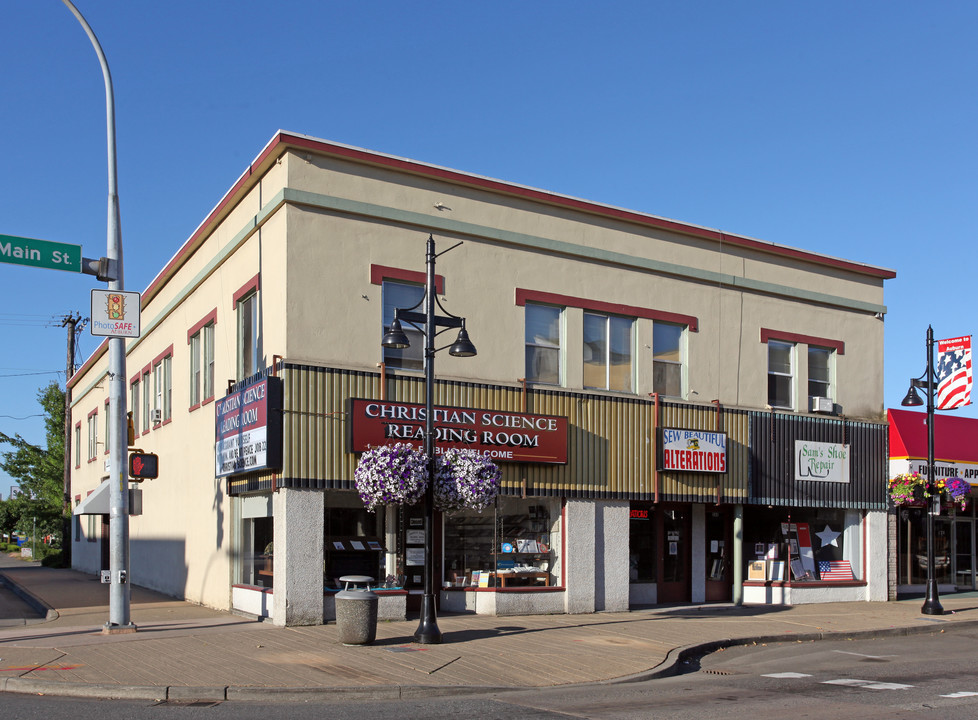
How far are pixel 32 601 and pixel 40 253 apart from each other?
11.9m

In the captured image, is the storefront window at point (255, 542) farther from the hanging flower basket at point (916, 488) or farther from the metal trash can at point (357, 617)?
the hanging flower basket at point (916, 488)

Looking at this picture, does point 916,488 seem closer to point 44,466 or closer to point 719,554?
point 719,554

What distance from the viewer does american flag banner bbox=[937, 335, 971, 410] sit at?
23.2m

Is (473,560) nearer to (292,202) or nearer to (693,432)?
(693,432)

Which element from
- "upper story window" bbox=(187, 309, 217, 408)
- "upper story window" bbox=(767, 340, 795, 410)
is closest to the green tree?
"upper story window" bbox=(187, 309, 217, 408)

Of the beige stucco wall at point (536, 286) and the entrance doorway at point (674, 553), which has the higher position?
the beige stucco wall at point (536, 286)

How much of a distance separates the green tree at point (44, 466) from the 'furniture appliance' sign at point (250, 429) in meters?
36.8

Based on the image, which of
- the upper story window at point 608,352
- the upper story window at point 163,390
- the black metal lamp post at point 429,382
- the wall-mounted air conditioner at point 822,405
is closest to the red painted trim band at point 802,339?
the wall-mounted air conditioner at point 822,405

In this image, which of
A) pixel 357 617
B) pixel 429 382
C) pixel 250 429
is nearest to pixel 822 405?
pixel 429 382

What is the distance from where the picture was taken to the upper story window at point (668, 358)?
20344 millimetres

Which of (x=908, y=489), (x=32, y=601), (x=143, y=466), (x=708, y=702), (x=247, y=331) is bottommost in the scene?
(x=32, y=601)

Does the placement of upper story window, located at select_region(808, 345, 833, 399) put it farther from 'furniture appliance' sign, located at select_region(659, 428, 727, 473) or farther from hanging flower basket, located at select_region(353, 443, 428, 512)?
hanging flower basket, located at select_region(353, 443, 428, 512)

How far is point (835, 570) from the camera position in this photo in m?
22.2

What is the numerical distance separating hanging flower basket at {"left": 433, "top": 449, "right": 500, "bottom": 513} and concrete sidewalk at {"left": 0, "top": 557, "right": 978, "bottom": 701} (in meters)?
1.97
